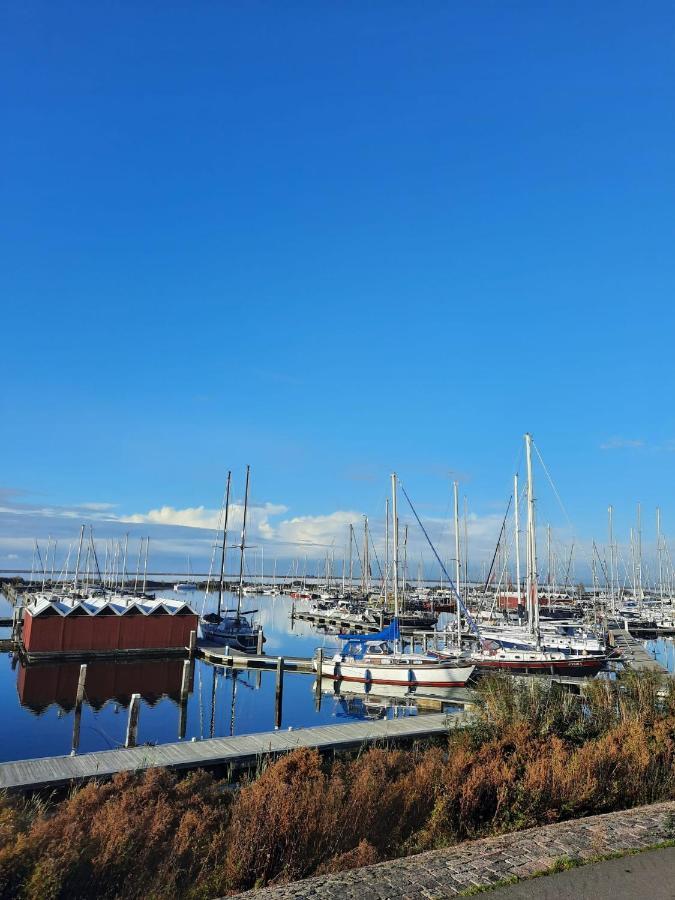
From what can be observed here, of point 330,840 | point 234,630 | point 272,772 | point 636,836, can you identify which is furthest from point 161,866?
point 234,630

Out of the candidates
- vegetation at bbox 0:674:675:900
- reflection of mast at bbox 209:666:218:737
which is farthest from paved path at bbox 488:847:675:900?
reflection of mast at bbox 209:666:218:737

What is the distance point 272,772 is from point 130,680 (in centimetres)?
2978

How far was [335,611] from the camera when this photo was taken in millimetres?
→ 83438

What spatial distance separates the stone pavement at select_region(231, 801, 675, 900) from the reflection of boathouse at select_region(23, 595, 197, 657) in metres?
40.6

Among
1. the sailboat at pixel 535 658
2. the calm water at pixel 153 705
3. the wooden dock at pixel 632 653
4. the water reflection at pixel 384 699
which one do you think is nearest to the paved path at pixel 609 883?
the calm water at pixel 153 705

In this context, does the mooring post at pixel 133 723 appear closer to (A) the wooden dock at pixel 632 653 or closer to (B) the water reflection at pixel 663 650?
(A) the wooden dock at pixel 632 653

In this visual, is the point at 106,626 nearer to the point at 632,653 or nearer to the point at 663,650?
the point at 632,653

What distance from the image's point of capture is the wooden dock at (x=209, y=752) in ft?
50.3

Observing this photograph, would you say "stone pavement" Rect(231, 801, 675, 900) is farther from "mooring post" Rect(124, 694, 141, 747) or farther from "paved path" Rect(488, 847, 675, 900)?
"mooring post" Rect(124, 694, 141, 747)

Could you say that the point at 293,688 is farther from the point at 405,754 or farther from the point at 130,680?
the point at 405,754

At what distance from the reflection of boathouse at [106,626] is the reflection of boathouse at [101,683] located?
1612 mm

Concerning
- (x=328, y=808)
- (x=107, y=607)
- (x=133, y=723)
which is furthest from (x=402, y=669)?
(x=328, y=808)

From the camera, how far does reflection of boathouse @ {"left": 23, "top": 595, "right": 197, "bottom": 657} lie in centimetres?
4438

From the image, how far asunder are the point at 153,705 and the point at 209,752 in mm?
17179
